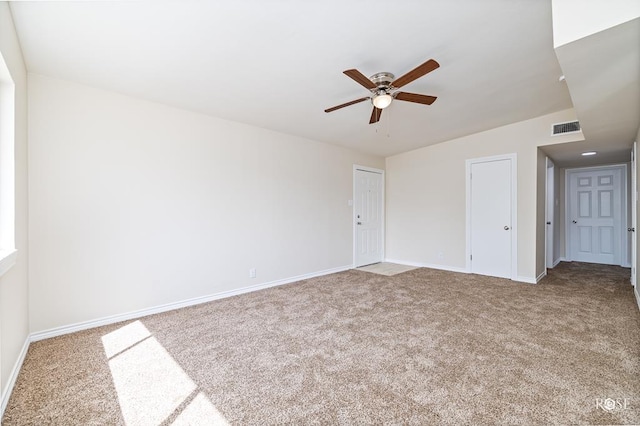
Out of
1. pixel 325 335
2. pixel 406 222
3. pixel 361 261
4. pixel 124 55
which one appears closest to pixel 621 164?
pixel 406 222

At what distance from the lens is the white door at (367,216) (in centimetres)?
563

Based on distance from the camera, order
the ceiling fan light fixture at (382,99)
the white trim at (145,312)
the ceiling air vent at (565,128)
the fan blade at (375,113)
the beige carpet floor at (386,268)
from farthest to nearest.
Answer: the beige carpet floor at (386,268) → the ceiling air vent at (565,128) → the fan blade at (375,113) → the ceiling fan light fixture at (382,99) → the white trim at (145,312)

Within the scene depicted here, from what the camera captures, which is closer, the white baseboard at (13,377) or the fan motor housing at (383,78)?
the white baseboard at (13,377)

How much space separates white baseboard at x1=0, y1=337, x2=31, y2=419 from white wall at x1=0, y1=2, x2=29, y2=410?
0.05ft

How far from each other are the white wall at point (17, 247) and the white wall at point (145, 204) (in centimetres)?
20

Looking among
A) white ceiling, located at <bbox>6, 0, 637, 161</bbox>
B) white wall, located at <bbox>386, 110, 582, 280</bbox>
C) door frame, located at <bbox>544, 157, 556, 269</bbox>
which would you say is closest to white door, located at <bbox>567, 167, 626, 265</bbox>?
door frame, located at <bbox>544, 157, 556, 269</bbox>

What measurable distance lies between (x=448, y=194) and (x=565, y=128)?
75.0 inches

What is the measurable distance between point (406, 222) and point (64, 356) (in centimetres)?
544

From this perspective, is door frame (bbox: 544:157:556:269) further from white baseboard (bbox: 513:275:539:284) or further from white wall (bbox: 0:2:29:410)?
white wall (bbox: 0:2:29:410)

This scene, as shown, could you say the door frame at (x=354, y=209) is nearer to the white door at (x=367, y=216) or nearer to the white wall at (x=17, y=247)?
the white door at (x=367, y=216)

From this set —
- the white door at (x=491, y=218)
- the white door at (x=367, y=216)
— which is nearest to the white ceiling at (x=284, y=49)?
the white door at (x=491, y=218)

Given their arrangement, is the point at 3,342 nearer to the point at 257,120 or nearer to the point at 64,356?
the point at 64,356

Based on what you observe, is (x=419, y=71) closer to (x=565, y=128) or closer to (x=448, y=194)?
(x=565, y=128)

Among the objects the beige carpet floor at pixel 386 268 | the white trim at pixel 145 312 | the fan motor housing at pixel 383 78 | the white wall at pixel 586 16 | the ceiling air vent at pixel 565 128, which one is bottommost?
the beige carpet floor at pixel 386 268
